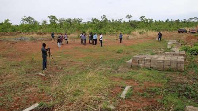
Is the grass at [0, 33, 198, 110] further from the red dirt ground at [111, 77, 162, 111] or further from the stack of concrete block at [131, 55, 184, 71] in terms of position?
the stack of concrete block at [131, 55, 184, 71]

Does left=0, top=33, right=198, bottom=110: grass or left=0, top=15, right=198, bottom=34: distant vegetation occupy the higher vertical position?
left=0, top=15, right=198, bottom=34: distant vegetation

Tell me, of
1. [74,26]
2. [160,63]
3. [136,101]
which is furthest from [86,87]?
[74,26]

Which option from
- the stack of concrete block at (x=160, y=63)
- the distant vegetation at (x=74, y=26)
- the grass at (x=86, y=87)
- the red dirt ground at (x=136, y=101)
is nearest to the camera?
the red dirt ground at (x=136, y=101)

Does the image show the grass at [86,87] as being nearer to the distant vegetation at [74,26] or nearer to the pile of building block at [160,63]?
the pile of building block at [160,63]

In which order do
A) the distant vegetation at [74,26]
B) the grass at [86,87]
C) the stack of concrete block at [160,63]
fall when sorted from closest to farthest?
the grass at [86,87], the stack of concrete block at [160,63], the distant vegetation at [74,26]

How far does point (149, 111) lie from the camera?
4523 mm

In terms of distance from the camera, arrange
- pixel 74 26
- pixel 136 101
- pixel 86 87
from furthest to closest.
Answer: pixel 74 26, pixel 86 87, pixel 136 101

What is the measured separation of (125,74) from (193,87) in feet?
8.34

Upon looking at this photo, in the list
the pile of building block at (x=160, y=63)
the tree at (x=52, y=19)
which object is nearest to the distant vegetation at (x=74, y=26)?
the tree at (x=52, y=19)

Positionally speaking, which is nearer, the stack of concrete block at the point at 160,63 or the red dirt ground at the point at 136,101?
the red dirt ground at the point at 136,101

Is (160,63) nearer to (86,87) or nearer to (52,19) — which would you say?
(86,87)

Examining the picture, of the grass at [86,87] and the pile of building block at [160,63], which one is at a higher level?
the pile of building block at [160,63]

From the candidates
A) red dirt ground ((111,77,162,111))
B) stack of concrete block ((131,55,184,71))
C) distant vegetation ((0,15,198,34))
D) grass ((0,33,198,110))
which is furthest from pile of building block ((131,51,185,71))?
distant vegetation ((0,15,198,34))

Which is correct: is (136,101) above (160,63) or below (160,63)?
below
